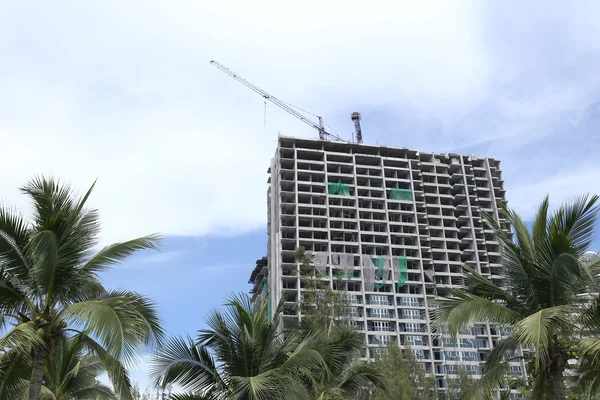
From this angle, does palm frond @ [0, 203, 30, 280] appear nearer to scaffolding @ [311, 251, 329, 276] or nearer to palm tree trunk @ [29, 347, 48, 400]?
palm tree trunk @ [29, 347, 48, 400]

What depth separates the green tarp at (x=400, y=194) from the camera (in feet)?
371

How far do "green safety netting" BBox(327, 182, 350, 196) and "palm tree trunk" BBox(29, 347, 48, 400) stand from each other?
320 feet

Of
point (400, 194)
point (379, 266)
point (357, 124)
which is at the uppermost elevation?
point (357, 124)

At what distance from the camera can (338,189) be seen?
110 m

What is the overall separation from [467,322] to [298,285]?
84.4 metres

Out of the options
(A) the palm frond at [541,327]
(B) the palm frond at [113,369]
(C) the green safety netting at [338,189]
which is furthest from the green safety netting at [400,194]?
(B) the palm frond at [113,369]

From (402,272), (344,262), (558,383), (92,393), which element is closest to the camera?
(558,383)

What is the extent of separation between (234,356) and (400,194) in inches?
3980

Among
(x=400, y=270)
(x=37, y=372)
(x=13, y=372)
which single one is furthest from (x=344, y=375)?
(x=400, y=270)

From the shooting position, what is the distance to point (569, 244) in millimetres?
13492

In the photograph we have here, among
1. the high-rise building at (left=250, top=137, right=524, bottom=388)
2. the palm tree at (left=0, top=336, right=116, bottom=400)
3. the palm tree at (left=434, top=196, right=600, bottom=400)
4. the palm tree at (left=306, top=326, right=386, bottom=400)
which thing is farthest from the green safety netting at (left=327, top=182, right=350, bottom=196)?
the palm tree at (left=434, top=196, right=600, bottom=400)

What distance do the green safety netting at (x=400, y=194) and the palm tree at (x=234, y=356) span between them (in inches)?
3919

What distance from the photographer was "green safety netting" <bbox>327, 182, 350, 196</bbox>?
110m

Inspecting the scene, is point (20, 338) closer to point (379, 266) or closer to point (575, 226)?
point (575, 226)
